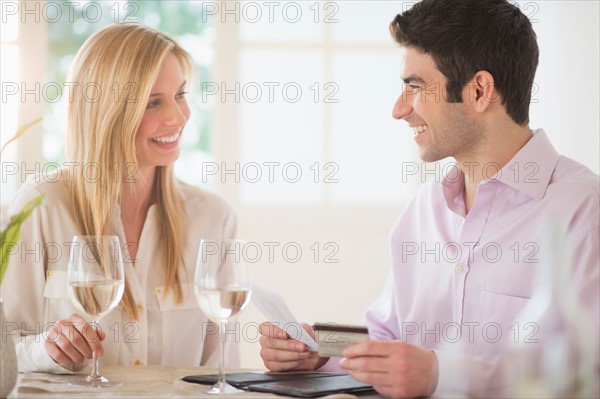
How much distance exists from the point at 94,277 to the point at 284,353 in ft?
1.40

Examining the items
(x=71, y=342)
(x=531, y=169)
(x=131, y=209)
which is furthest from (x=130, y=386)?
(x=531, y=169)

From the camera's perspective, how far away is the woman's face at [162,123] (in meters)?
2.22

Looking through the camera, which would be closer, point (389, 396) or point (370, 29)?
point (389, 396)

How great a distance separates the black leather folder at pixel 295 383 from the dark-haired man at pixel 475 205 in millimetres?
74

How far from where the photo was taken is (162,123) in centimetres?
224

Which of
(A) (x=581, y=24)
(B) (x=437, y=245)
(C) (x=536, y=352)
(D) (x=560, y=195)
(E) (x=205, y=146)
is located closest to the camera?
(C) (x=536, y=352)

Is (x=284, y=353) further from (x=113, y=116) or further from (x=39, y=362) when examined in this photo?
(x=113, y=116)

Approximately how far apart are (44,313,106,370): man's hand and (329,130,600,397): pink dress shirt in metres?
0.73

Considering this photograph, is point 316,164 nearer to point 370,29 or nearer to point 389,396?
point 370,29

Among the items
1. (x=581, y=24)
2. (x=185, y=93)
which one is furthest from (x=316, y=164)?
(x=185, y=93)

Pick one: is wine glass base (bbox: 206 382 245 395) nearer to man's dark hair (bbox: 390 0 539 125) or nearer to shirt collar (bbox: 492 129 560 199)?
shirt collar (bbox: 492 129 560 199)

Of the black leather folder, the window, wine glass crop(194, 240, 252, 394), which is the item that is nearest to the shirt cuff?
the black leather folder

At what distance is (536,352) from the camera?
2.87ft

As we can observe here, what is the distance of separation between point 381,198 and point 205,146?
283cm
